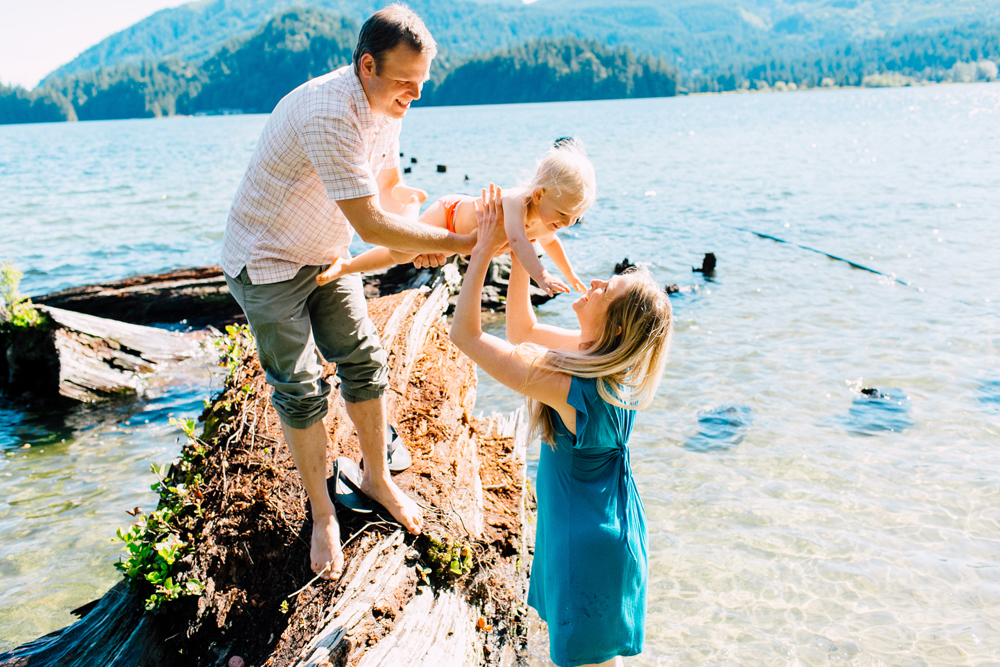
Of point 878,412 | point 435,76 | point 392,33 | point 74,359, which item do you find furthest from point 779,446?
point 435,76

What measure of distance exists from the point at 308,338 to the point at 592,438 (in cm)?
187

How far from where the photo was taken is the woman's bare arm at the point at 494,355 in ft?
9.24

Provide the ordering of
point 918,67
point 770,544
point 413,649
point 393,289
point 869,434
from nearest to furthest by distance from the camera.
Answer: point 413,649
point 770,544
point 869,434
point 393,289
point 918,67

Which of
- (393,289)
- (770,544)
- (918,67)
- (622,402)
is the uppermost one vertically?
(918,67)

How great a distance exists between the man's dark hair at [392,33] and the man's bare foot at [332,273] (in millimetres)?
1094

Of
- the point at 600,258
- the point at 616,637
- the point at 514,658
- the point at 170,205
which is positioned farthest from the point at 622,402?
the point at 170,205

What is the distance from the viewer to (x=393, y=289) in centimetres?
1140

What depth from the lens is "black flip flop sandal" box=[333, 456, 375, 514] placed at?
4.19 metres

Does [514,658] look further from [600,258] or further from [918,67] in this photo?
[918,67]

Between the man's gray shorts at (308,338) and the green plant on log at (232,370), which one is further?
the green plant on log at (232,370)

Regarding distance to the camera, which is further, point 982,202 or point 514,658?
point 982,202

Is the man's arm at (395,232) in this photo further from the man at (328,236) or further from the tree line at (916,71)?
the tree line at (916,71)

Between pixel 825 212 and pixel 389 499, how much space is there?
21.5 meters

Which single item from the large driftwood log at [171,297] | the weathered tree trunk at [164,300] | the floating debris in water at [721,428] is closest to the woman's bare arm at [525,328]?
the floating debris in water at [721,428]
